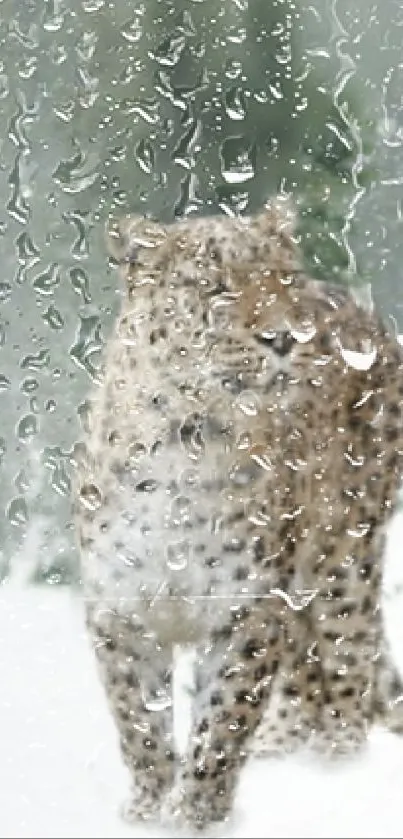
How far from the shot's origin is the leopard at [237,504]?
0.87 meters

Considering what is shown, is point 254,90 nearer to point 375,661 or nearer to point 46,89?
point 46,89

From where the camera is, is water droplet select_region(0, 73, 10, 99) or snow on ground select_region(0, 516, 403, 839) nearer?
snow on ground select_region(0, 516, 403, 839)

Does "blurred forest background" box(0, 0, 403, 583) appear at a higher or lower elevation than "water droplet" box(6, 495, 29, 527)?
higher

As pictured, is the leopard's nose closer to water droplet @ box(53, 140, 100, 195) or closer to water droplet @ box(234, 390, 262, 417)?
water droplet @ box(234, 390, 262, 417)

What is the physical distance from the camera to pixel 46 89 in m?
0.94

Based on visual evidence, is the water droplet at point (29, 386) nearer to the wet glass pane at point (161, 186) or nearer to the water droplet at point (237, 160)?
the wet glass pane at point (161, 186)

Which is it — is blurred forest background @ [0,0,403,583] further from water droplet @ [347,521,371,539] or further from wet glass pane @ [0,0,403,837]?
water droplet @ [347,521,371,539]

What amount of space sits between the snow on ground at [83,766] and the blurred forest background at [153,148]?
84 millimetres

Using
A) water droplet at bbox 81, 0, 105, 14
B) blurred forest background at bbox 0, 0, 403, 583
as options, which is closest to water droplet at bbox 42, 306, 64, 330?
blurred forest background at bbox 0, 0, 403, 583

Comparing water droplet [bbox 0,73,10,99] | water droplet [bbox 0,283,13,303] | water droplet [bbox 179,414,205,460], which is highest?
water droplet [bbox 0,73,10,99]

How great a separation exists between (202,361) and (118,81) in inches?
8.7

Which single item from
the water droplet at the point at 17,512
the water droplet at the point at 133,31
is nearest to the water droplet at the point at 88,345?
the water droplet at the point at 17,512

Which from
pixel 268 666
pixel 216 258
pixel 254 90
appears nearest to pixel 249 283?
pixel 216 258

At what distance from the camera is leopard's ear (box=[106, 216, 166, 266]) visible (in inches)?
36.3
